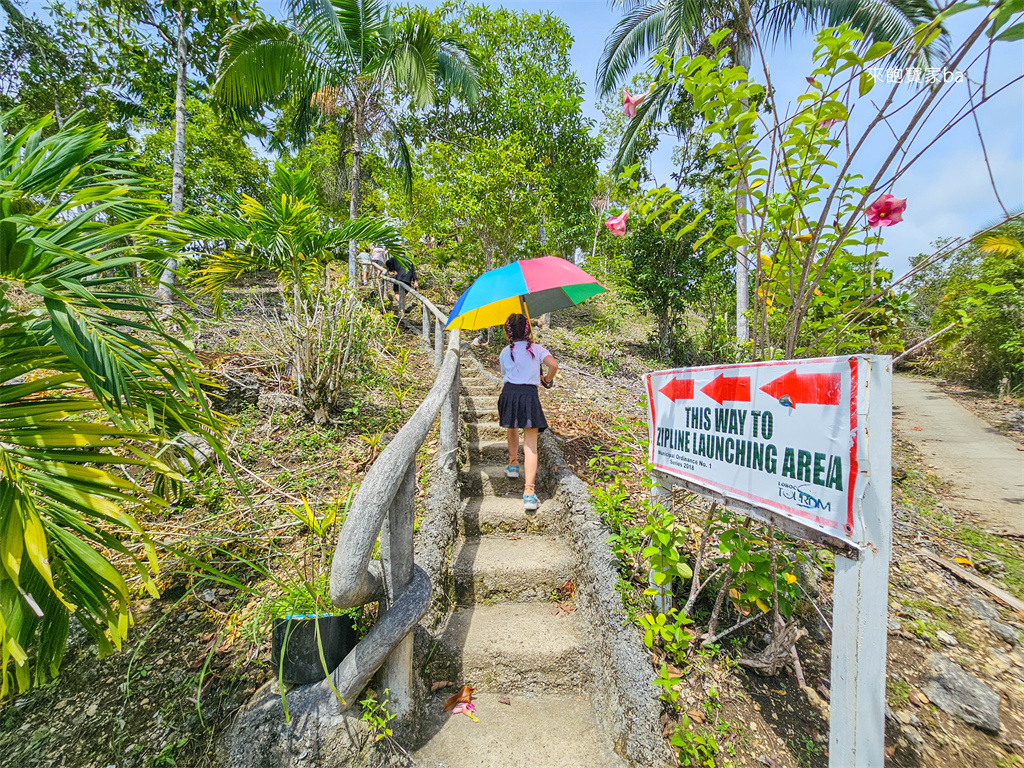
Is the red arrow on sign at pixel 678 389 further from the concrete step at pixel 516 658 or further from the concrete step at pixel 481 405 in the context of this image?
the concrete step at pixel 481 405

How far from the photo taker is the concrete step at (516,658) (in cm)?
224

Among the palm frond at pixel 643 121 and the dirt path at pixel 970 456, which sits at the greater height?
the palm frond at pixel 643 121

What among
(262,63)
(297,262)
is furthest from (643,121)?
(297,262)

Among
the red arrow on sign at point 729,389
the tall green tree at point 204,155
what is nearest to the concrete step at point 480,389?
the red arrow on sign at point 729,389

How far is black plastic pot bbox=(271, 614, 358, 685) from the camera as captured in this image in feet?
5.90

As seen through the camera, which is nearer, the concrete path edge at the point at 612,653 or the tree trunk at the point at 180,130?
the concrete path edge at the point at 612,653

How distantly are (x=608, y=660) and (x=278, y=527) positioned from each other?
6.53 ft

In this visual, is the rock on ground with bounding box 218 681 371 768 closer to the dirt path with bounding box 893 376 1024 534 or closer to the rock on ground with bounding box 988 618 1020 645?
the rock on ground with bounding box 988 618 1020 645

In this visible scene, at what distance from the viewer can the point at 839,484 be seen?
47.4 inches

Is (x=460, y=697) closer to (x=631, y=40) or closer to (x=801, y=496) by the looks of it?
(x=801, y=496)

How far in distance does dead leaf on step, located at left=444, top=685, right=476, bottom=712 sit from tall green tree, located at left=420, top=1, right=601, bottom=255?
871cm

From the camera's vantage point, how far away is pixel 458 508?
3.04 m

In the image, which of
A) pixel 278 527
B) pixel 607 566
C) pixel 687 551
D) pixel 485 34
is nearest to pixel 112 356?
pixel 278 527

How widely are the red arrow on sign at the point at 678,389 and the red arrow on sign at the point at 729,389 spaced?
0.28 ft
